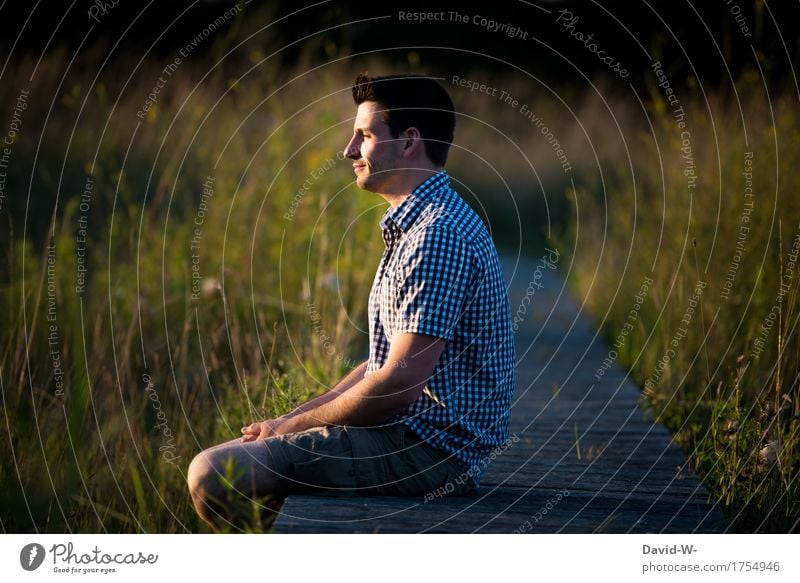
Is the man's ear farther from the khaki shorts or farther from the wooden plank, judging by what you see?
→ the wooden plank

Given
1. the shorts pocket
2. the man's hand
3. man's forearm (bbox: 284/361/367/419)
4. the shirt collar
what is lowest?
the shorts pocket

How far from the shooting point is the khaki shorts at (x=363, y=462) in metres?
3.29

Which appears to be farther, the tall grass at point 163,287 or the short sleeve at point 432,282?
the tall grass at point 163,287

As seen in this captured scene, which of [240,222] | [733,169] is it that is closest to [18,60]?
[240,222]

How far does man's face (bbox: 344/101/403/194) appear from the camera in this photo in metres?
3.34

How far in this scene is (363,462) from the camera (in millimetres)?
3332

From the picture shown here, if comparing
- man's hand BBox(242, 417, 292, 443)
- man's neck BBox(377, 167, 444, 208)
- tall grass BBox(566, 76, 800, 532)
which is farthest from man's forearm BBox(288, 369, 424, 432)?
tall grass BBox(566, 76, 800, 532)

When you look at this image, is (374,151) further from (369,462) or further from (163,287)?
(163,287)

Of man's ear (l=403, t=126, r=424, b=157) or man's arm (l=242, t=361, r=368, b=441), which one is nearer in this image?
man's ear (l=403, t=126, r=424, b=157)

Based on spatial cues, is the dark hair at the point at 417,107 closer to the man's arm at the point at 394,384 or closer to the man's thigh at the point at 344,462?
the man's arm at the point at 394,384

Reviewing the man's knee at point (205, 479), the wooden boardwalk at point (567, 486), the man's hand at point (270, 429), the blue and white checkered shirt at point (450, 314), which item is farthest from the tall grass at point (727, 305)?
the man's knee at point (205, 479)

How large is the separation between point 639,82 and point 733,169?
8959 millimetres

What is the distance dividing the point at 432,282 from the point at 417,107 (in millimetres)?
566

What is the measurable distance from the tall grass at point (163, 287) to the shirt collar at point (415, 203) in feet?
2.05
